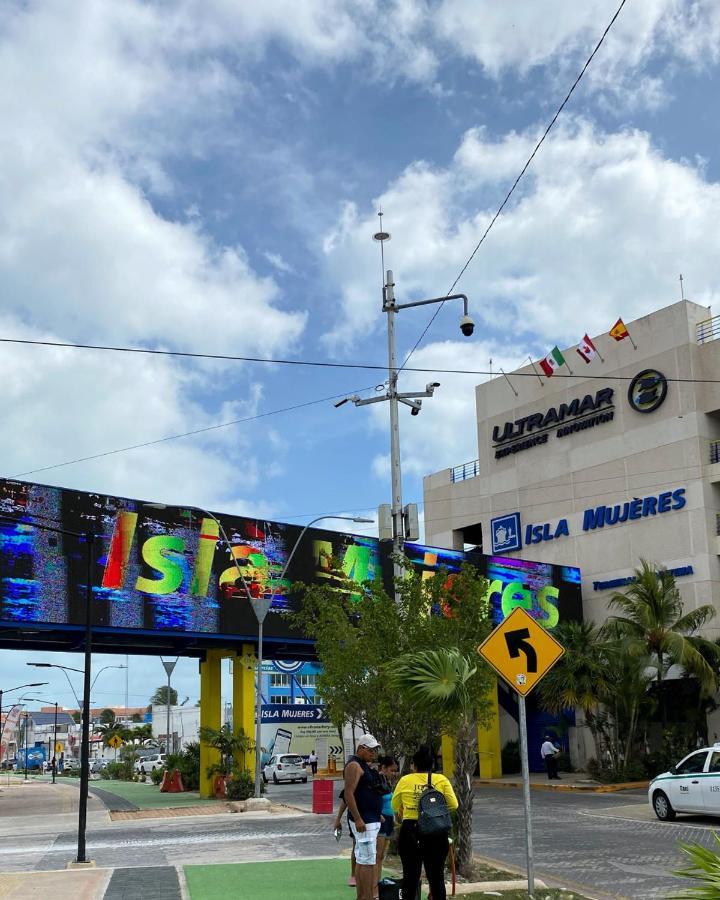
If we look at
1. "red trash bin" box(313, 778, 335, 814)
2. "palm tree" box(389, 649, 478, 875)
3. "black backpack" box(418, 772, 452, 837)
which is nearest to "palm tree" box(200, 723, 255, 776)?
"red trash bin" box(313, 778, 335, 814)

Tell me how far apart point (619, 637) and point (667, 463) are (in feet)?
29.7

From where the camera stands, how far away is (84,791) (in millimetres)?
16094

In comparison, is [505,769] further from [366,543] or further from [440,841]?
[440,841]

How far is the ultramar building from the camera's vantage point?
38.7 m

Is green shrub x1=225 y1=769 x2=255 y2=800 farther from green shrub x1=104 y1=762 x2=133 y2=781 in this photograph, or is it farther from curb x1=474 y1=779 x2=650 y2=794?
green shrub x1=104 y1=762 x2=133 y2=781

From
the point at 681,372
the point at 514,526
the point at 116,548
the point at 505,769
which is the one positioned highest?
the point at 681,372

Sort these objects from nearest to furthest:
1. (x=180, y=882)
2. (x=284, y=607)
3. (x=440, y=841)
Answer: (x=440, y=841), (x=180, y=882), (x=284, y=607)

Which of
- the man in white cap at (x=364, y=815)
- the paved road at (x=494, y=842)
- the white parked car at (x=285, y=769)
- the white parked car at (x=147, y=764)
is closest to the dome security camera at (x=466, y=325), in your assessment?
the paved road at (x=494, y=842)

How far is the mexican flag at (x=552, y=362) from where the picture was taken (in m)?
44.7

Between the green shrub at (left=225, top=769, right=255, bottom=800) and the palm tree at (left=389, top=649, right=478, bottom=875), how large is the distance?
1920 cm

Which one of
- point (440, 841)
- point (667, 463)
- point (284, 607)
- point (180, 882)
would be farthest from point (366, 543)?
point (440, 841)

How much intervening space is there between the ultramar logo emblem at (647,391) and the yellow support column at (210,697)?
19.8m

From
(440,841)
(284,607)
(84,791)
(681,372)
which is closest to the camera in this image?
(440,841)

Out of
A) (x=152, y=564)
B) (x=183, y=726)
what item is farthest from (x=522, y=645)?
(x=183, y=726)
